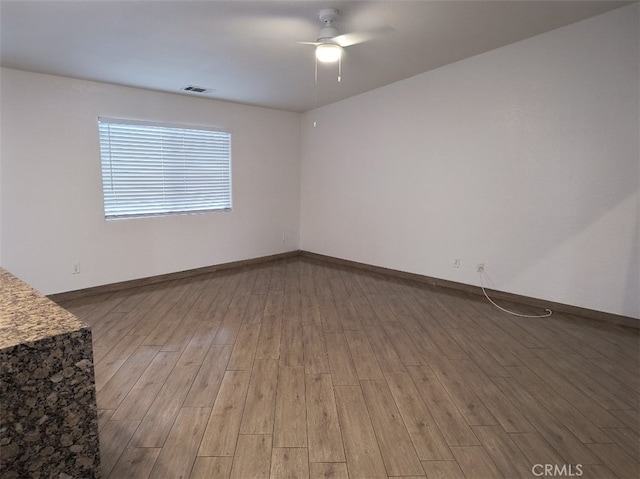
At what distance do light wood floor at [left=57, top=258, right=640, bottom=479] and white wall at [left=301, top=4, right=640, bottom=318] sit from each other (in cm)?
58

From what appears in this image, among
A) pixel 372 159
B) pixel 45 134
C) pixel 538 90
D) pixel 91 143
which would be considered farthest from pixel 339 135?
pixel 45 134

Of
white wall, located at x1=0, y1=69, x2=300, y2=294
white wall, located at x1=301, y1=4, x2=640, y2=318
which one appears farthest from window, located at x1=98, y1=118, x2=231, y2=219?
white wall, located at x1=301, y1=4, x2=640, y2=318

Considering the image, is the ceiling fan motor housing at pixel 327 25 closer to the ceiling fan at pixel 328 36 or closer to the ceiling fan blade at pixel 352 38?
the ceiling fan at pixel 328 36

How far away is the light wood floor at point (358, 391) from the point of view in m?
1.75

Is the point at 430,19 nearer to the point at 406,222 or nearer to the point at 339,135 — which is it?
the point at 406,222

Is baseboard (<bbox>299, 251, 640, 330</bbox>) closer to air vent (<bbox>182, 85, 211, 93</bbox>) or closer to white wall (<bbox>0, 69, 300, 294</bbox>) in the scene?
white wall (<bbox>0, 69, 300, 294</bbox>)

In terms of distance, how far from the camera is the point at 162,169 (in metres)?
4.79

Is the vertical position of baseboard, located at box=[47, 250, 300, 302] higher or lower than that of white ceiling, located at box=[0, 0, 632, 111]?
lower

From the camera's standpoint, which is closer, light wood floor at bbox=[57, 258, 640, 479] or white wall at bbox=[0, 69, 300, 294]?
light wood floor at bbox=[57, 258, 640, 479]

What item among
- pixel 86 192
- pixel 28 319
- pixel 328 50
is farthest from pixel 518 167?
pixel 86 192

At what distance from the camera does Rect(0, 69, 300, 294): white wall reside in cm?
369

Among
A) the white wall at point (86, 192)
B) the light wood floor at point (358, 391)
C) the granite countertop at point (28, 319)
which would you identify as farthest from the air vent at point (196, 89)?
the granite countertop at point (28, 319)

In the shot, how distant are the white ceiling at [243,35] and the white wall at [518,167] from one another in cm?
31

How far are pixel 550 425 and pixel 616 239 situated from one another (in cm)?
208
